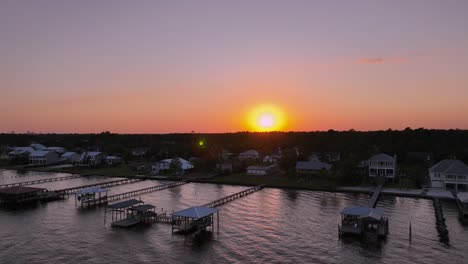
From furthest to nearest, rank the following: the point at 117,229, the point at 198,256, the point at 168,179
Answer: the point at 168,179 → the point at 117,229 → the point at 198,256

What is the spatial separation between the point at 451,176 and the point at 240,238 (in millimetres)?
42894

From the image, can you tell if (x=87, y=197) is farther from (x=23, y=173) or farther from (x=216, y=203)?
(x=23, y=173)

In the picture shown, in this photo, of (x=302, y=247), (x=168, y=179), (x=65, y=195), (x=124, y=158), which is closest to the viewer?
(x=302, y=247)

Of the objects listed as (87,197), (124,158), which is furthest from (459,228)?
(124,158)

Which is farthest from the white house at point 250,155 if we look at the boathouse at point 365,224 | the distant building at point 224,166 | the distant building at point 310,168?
the boathouse at point 365,224

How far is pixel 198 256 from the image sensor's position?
100ft

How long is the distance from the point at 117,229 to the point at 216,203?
15.8 meters

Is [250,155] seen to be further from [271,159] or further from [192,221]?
[192,221]

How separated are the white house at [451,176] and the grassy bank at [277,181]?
16.6m

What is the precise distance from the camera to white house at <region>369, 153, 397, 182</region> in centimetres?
6694

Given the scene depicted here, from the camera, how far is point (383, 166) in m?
67.6

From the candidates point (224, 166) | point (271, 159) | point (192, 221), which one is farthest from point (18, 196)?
point (271, 159)

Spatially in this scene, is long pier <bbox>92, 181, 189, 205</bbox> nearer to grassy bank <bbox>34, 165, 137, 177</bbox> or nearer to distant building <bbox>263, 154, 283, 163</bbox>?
grassy bank <bbox>34, 165, 137, 177</bbox>

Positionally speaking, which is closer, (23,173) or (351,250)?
(351,250)
